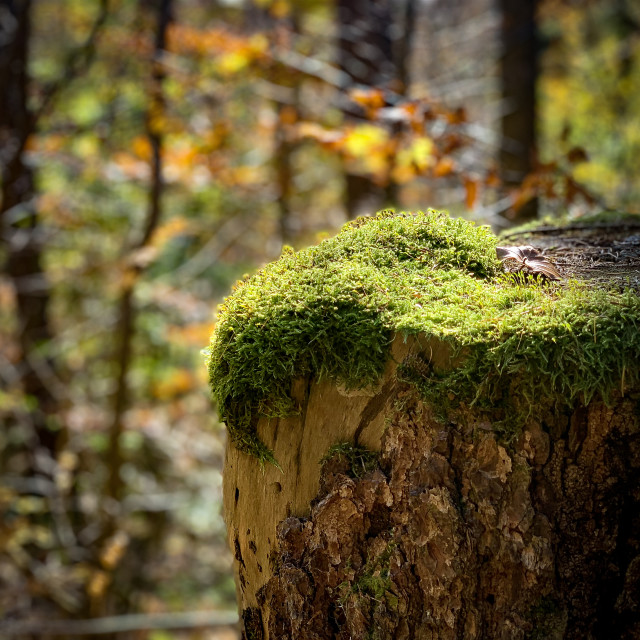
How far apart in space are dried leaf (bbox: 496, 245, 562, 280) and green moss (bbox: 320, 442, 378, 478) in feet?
2.21

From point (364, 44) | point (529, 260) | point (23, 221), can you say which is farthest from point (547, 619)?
point (23, 221)

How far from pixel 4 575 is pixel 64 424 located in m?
1.50

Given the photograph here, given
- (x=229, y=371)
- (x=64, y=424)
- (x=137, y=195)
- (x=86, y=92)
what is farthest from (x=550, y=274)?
(x=86, y=92)

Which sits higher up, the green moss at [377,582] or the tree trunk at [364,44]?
the tree trunk at [364,44]

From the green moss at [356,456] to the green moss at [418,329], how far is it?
0.47 ft

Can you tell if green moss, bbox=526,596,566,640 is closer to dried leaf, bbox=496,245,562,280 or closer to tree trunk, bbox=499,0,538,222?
dried leaf, bbox=496,245,562,280

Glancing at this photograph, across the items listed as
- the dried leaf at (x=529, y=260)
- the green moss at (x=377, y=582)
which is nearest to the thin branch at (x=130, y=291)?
the dried leaf at (x=529, y=260)

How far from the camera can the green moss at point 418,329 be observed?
4.35 feet

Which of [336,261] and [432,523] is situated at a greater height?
[336,261]

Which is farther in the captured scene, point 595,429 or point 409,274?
point 409,274

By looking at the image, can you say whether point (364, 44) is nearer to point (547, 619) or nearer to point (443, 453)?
point (443, 453)

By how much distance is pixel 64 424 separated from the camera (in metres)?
6.42

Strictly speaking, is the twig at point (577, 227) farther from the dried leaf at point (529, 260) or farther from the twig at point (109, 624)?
the twig at point (109, 624)

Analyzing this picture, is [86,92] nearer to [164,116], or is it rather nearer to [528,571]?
[164,116]
